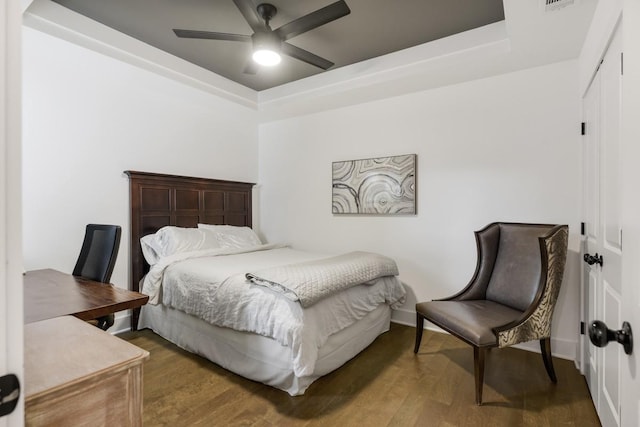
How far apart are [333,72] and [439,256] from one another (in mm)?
2256

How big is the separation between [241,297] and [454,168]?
2.30m

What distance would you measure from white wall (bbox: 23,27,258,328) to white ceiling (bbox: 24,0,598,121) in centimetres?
18

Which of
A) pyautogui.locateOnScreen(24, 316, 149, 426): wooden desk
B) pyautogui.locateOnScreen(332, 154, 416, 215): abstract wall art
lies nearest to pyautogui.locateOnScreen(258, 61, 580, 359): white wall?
pyautogui.locateOnScreen(332, 154, 416, 215): abstract wall art

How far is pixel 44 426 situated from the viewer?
682 millimetres

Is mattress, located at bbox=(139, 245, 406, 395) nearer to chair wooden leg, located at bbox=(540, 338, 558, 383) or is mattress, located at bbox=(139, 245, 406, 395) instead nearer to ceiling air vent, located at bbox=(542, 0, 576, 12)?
chair wooden leg, located at bbox=(540, 338, 558, 383)

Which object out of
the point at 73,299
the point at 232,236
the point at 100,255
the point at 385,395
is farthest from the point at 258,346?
the point at 232,236

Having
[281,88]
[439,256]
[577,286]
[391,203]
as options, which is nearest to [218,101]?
[281,88]

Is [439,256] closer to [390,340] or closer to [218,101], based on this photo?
[390,340]

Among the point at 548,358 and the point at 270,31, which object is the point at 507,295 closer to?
the point at 548,358

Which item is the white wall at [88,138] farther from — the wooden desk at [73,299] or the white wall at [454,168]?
the white wall at [454,168]

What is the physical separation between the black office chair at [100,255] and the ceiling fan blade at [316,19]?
70.3 inches

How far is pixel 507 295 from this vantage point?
8.36ft

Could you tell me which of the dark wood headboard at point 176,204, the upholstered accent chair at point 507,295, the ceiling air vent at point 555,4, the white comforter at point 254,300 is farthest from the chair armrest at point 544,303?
the dark wood headboard at point 176,204

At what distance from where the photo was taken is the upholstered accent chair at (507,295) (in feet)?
6.77
